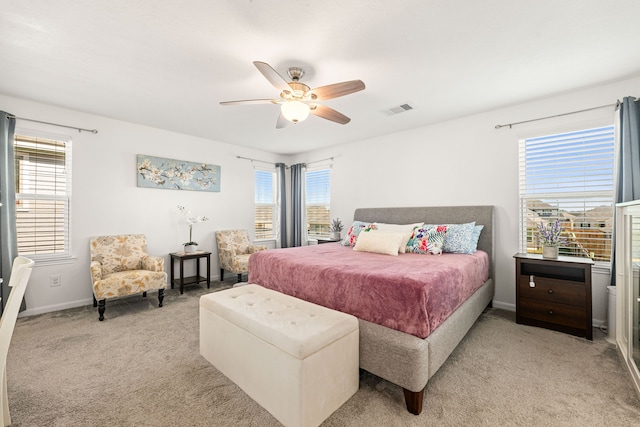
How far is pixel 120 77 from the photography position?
2.72 meters

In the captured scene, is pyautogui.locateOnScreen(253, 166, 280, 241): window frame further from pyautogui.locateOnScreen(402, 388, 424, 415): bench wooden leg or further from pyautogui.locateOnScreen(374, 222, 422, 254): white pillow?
pyautogui.locateOnScreen(402, 388, 424, 415): bench wooden leg

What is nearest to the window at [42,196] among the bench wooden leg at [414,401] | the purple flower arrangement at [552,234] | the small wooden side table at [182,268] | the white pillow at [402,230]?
the small wooden side table at [182,268]

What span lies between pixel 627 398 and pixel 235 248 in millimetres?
4848

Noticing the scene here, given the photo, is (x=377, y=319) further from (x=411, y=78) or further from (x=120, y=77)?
(x=120, y=77)

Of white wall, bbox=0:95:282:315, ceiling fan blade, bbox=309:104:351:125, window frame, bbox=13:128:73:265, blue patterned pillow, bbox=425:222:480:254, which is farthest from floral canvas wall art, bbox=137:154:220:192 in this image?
blue patterned pillow, bbox=425:222:480:254

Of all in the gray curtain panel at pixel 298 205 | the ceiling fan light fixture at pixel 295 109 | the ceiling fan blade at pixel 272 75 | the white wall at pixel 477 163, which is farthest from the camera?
the gray curtain panel at pixel 298 205

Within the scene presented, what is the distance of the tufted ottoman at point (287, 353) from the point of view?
59.3 inches

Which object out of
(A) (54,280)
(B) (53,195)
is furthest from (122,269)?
(B) (53,195)

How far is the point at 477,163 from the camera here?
3.72m

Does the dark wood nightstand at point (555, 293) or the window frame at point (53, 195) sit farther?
the window frame at point (53, 195)

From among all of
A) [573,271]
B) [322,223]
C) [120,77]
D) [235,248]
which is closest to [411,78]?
[573,271]

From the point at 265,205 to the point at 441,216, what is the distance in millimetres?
3512

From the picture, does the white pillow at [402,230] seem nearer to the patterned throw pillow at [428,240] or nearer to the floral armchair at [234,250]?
the patterned throw pillow at [428,240]

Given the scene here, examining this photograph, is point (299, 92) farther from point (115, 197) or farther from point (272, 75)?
point (115, 197)
